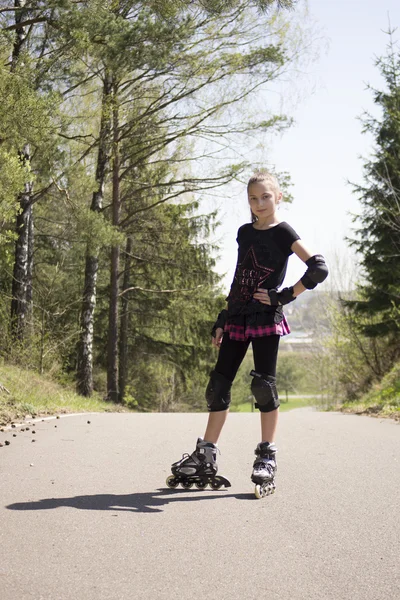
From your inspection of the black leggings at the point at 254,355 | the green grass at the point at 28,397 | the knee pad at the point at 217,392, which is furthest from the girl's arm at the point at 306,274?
the green grass at the point at 28,397

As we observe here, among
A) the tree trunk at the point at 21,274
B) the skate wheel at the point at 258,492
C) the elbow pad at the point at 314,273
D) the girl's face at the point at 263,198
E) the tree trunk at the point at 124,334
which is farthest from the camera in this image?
the tree trunk at the point at 124,334

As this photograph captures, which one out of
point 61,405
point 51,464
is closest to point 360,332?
point 61,405

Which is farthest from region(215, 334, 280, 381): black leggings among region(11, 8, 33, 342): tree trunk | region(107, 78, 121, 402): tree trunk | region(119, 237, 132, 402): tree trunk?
region(119, 237, 132, 402): tree trunk

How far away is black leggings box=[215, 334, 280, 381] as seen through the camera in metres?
5.25

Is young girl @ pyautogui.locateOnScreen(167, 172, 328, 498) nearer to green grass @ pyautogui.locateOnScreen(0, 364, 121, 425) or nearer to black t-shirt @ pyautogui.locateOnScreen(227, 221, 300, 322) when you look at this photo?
black t-shirt @ pyautogui.locateOnScreen(227, 221, 300, 322)

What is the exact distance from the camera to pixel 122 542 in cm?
380

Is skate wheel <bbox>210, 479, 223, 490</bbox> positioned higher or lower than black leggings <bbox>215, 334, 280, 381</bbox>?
lower

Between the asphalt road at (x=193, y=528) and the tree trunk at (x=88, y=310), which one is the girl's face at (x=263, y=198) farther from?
the tree trunk at (x=88, y=310)

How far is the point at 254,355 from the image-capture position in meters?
5.28

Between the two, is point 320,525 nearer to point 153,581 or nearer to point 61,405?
point 153,581

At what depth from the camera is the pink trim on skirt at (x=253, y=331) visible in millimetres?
5185

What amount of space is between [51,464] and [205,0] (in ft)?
29.3

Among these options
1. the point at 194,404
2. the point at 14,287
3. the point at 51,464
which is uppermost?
the point at 14,287

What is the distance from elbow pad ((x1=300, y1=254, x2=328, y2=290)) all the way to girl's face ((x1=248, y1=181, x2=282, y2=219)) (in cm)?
47
